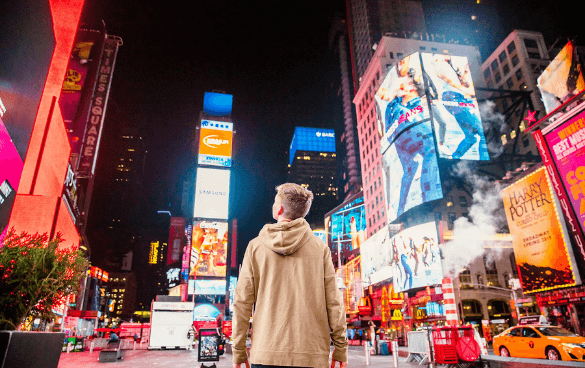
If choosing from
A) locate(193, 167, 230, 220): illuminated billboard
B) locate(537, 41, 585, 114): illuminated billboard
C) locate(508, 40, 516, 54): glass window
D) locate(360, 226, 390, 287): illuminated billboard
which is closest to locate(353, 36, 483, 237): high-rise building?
locate(508, 40, 516, 54): glass window

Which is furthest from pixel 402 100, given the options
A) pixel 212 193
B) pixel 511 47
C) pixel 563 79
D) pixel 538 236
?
pixel 212 193

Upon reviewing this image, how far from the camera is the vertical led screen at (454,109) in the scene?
40.3m

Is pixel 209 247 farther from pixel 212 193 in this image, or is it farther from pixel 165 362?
pixel 165 362

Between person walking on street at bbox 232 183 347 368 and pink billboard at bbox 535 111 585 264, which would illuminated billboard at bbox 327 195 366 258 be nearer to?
pink billboard at bbox 535 111 585 264

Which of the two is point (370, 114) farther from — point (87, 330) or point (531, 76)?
point (87, 330)

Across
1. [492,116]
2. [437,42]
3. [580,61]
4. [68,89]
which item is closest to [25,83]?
[68,89]

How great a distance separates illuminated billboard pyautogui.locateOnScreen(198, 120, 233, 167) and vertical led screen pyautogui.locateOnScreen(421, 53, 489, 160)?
40.9 meters

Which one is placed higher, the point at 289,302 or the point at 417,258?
the point at 417,258

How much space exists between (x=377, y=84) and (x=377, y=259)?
35939mm

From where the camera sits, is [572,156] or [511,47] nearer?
[572,156]

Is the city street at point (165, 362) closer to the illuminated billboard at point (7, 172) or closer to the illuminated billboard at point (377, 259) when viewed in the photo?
the illuminated billboard at point (7, 172)

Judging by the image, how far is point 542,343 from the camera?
43.7 feet

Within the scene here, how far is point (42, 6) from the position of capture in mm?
10383

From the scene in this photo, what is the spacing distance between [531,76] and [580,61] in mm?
44359
